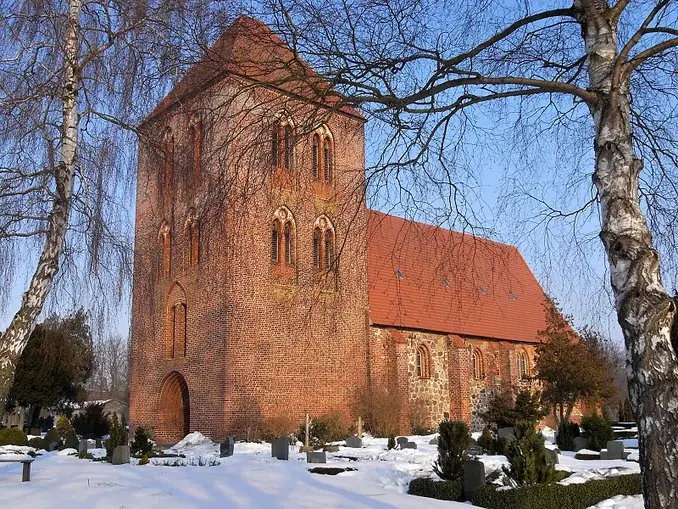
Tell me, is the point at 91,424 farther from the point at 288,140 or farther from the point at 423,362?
the point at 288,140

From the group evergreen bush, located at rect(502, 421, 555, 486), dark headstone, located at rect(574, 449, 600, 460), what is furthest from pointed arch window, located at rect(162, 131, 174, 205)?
dark headstone, located at rect(574, 449, 600, 460)

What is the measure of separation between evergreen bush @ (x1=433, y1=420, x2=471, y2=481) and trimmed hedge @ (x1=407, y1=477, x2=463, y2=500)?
51cm

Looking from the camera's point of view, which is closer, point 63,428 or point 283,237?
point 283,237

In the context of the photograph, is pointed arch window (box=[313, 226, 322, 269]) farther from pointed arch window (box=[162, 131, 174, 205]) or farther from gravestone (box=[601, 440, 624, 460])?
pointed arch window (box=[162, 131, 174, 205])

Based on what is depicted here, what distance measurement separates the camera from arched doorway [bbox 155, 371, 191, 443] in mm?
22547

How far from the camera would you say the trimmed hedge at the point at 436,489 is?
425 inches

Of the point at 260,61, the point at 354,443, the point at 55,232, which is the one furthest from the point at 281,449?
the point at 260,61

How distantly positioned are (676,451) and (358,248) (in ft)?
10.9

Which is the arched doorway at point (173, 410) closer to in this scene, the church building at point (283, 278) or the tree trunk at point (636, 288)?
the church building at point (283, 278)

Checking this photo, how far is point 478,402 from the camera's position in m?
27.8

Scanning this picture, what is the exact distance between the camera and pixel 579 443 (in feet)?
59.8

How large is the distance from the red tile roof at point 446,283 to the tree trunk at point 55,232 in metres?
3.61

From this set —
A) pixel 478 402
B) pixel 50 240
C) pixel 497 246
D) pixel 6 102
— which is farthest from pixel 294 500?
pixel 478 402

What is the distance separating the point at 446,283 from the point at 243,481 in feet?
21.4
